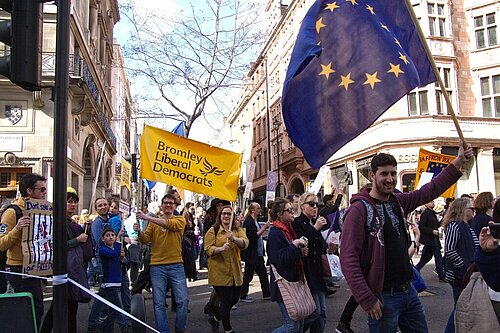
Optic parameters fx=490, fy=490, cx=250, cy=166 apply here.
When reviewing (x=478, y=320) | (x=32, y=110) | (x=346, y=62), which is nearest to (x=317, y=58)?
(x=346, y=62)

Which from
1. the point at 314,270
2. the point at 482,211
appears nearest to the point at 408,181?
the point at 482,211

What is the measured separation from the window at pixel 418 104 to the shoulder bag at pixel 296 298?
22794 mm

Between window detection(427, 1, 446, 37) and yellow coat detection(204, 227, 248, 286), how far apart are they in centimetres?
2358

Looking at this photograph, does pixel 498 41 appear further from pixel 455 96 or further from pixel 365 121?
pixel 365 121

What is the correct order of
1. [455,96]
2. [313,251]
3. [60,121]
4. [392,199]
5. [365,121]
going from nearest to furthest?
1. [60,121]
2. [392,199]
3. [365,121]
4. [313,251]
5. [455,96]

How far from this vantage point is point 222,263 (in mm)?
6625

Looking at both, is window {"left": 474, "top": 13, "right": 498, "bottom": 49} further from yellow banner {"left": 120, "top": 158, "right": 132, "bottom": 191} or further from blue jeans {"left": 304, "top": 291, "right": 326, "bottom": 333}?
blue jeans {"left": 304, "top": 291, "right": 326, "bottom": 333}

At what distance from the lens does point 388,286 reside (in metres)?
3.64

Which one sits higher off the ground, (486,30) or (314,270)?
(486,30)

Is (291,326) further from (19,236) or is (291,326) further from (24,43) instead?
(24,43)

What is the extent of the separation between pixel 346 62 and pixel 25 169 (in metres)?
18.3

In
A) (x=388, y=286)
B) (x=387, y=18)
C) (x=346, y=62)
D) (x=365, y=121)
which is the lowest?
(x=388, y=286)

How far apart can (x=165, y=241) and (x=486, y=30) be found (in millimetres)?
26442

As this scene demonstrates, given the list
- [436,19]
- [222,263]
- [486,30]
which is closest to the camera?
[222,263]
